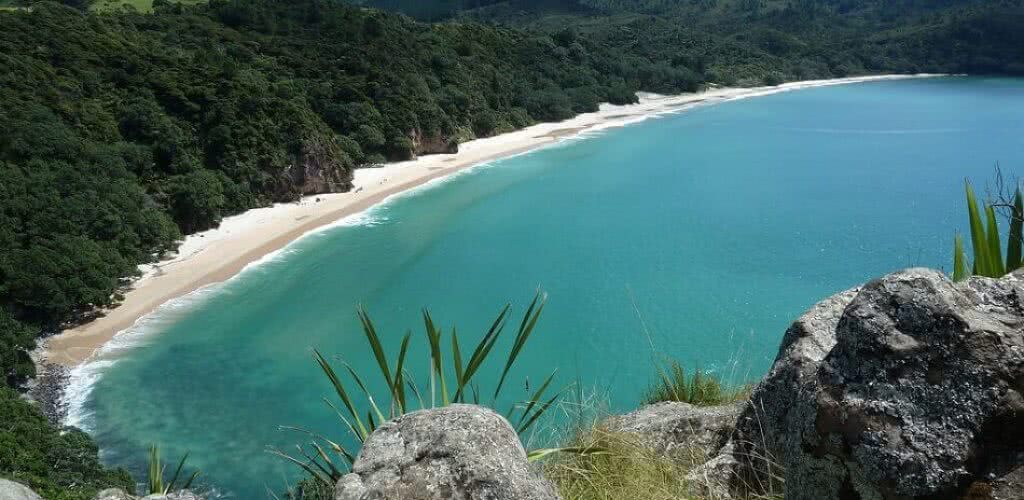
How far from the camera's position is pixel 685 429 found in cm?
475

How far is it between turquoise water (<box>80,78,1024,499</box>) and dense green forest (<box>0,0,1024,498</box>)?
3011 millimetres

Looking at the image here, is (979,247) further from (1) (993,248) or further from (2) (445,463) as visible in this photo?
(2) (445,463)

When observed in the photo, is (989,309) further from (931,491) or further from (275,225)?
(275,225)

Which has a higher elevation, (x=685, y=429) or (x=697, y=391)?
(x=685, y=429)

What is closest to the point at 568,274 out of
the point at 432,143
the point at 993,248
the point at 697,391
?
the point at 432,143

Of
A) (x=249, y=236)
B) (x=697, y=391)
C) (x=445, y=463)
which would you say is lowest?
(x=249, y=236)

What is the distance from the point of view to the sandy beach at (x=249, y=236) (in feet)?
66.9

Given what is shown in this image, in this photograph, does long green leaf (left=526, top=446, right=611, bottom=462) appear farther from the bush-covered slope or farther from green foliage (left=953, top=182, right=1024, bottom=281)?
the bush-covered slope

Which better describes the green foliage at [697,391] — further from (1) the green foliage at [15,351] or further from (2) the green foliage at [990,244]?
(1) the green foliage at [15,351]

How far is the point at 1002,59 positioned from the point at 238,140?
123 meters

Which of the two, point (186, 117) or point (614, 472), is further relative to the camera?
point (186, 117)

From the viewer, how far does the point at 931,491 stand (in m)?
2.16

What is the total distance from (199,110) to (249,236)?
25.2 ft

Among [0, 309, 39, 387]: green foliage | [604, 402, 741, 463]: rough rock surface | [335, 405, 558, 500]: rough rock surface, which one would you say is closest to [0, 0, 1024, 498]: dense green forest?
[0, 309, 39, 387]: green foliage
